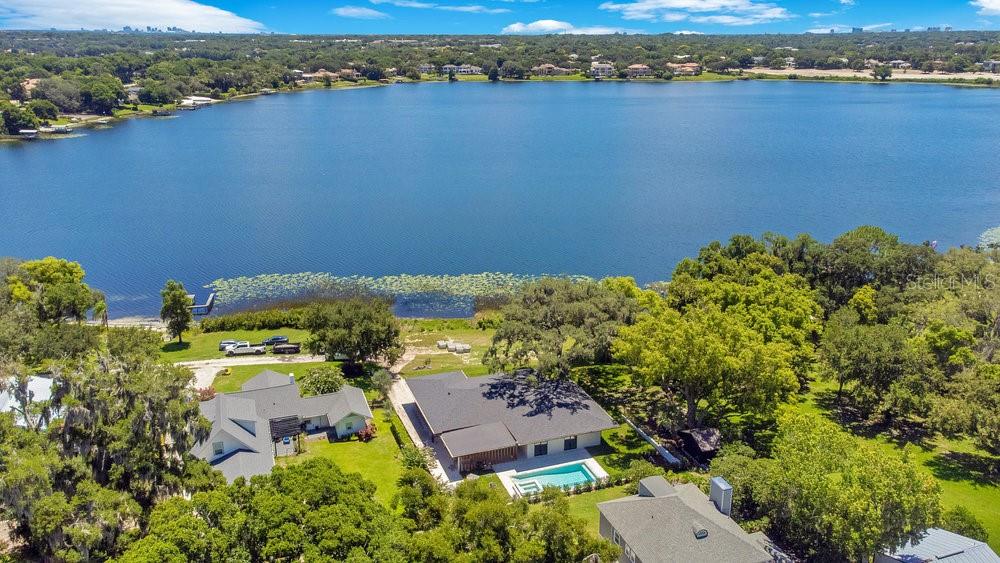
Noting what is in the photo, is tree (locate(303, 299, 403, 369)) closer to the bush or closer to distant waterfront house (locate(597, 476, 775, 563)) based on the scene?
the bush

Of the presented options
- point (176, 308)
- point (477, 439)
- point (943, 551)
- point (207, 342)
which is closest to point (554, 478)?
point (477, 439)

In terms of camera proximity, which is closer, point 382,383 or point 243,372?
point 382,383

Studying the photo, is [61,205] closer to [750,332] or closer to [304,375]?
[304,375]

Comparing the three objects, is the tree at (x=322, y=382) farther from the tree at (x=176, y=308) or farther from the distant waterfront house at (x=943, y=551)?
the distant waterfront house at (x=943, y=551)

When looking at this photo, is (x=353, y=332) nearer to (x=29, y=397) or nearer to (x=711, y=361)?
(x=29, y=397)

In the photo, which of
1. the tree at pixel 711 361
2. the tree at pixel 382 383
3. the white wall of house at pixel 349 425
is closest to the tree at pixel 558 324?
the tree at pixel 711 361

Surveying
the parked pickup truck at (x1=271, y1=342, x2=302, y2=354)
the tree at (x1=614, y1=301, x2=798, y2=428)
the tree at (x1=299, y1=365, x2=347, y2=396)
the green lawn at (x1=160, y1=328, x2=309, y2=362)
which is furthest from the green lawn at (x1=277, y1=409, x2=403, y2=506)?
the green lawn at (x1=160, y1=328, x2=309, y2=362)

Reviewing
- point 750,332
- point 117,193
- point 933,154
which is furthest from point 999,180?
point 117,193
